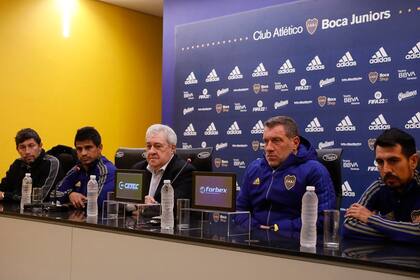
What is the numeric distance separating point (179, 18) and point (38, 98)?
173 cm

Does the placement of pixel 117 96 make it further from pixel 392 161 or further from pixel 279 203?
pixel 392 161

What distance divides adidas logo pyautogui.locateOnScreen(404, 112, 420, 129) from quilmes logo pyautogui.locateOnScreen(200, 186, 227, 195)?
7.53 feet

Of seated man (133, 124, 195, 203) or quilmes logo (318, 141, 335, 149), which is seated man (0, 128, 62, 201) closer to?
seated man (133, 124, 195, 203)

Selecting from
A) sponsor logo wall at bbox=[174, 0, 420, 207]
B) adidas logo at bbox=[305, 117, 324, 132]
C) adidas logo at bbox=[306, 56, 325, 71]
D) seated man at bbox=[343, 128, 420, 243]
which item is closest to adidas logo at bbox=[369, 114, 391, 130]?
sponsor logo wall at bbox=[174, 0, 420, 207]

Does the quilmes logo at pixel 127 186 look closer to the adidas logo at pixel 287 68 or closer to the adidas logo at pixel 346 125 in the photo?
the adidas logo at pixel 346 125

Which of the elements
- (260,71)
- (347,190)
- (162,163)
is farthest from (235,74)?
(162,163)

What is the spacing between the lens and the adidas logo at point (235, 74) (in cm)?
513

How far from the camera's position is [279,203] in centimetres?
267

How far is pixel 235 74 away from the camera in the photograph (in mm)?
5164

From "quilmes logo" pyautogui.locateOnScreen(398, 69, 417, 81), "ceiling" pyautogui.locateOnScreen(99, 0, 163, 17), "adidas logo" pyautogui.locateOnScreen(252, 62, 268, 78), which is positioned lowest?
"quilmes logo" pyautogui.locateOnScreen(398, 69, 417, 81)

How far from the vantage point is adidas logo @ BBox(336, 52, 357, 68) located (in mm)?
4328

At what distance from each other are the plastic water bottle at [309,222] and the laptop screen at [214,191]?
0.30 metres

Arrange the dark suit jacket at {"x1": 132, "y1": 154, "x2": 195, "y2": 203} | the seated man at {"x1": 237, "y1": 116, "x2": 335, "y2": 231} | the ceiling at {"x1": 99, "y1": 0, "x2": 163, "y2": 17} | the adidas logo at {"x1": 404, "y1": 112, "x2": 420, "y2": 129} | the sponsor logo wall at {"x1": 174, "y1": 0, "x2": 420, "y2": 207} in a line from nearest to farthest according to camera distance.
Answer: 1. the seated man at {"x1": 237, "y1": 116, "x2": 335, "y2": 231}
2. the dark suit jacket at {"x1": 132, "y1": 154, "x2": 195, "y2": 203}
3. the adidas logo at {"x1": 404, "y1": 112, "x2": 420, "y2": 129}
4. the sponsor logo wall at {"x1": 174, "y1": 0, "x2": 420, "y2": 207}
5. the ceiling at {"x1": 99, "y1": 0, "x2": 163, "y2": 17}

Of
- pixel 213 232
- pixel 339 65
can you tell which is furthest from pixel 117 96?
pixel 213 232
